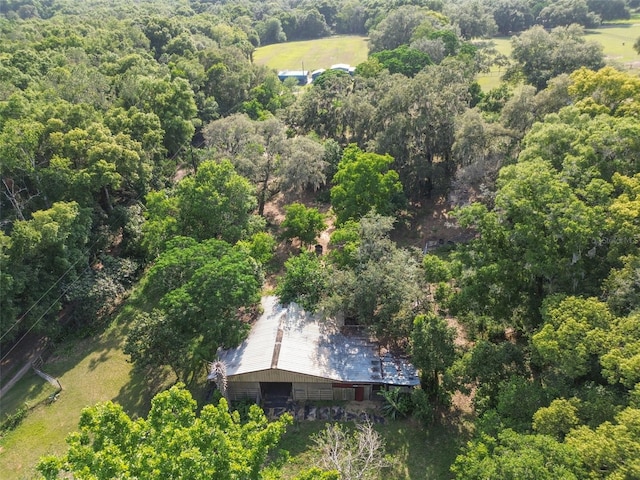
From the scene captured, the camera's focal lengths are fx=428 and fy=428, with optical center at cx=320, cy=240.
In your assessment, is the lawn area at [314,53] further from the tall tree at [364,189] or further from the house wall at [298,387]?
the house wall at [298,387]

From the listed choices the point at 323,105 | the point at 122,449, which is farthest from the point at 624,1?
the point at 122,449

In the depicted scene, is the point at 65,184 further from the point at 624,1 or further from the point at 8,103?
the point at 624,1

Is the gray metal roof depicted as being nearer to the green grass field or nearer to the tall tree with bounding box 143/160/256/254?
the tall tree with bounding box 143/160/256/254

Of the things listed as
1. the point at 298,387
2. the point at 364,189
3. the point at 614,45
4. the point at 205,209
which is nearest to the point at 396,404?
the point at 298,387

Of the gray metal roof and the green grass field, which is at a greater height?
the green grass field

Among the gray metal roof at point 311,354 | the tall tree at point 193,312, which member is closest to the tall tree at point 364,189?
the gray metal roof at point 311,354

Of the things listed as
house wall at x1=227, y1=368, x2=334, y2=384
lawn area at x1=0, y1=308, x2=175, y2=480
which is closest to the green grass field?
house wall at x1=227, y1=368, x2=334, y2=384

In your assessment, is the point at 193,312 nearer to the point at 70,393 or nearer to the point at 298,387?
the point at 298,387
